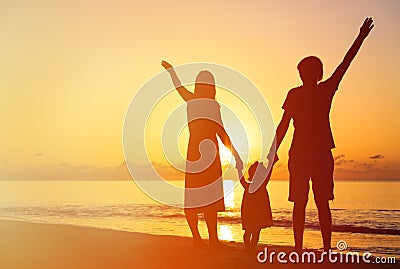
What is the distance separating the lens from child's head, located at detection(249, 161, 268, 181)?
4.33 m

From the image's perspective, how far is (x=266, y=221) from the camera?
444cm

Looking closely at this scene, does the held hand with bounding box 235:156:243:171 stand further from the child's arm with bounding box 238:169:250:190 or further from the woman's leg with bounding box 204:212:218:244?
the woman's leg with bounding box 204:212:218:244

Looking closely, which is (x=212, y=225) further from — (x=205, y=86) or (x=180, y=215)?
(x=180, y=215)

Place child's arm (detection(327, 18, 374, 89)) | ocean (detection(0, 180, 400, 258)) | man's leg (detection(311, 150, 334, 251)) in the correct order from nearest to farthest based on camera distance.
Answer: child's arm (detection(327, 18, 374, 89)) < man's leg (detection(311, 150, 334, 251)) < ocean (detection(0, 180, 400, 258))

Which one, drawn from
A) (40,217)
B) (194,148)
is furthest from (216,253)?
(40,217)

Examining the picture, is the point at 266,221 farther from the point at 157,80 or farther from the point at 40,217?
the point at 40,217

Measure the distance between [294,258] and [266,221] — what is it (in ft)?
1.19

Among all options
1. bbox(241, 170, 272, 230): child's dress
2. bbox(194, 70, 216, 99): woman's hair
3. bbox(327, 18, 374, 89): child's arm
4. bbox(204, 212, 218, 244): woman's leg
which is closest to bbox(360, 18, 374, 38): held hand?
bbox(327, 18, 374, 89): child's arm

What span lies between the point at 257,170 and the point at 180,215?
4.36 metres

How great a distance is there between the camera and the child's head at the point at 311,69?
4094 mm

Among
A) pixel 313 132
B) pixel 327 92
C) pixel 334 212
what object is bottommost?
pixel 334 212

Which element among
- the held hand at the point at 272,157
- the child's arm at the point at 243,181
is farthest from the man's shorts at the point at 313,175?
the child's arm at the point at 243,181

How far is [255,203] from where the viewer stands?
14.4 feet

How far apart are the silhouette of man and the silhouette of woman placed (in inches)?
19.4
